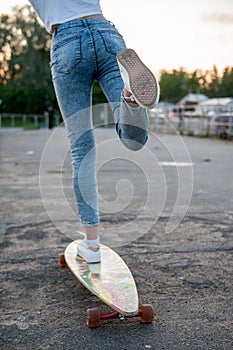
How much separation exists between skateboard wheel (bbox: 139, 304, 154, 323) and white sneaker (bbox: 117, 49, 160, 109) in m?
0.84

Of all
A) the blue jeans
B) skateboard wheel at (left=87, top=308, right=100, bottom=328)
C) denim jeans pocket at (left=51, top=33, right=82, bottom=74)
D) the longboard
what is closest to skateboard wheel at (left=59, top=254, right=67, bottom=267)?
the longboard

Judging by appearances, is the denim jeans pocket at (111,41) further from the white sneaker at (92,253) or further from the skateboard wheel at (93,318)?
the skateboard wheel at (93,318)

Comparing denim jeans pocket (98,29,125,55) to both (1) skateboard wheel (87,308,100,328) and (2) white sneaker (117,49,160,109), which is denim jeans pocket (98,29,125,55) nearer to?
(2) white sneaker (117,49,160,109)

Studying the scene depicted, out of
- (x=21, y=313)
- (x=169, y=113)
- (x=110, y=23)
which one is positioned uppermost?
(x=110, y=23)

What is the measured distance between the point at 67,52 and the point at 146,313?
1.27 m

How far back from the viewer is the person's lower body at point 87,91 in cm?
238


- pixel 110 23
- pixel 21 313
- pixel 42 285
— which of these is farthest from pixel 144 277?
pixel 110 23

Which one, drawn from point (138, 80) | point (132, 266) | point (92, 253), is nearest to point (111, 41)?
point (138, 80)

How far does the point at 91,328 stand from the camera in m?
2.10

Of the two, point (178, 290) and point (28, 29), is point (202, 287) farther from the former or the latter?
point (28, 29)

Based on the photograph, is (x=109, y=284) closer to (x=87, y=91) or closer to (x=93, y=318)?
(x=93, y=318)

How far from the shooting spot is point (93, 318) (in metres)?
2.08

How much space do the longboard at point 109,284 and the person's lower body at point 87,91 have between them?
9cm

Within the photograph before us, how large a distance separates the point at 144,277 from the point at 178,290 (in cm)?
25
